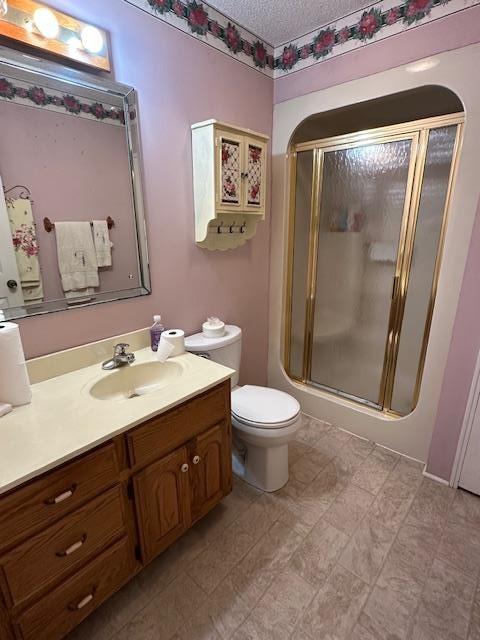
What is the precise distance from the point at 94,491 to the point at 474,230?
1869mm

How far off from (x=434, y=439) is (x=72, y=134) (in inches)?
90.5

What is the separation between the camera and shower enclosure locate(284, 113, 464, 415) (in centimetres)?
176

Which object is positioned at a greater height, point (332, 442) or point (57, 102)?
point (57, 102)

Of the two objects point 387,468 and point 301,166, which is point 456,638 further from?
point 301,166

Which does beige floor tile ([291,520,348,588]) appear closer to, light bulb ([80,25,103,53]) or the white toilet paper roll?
the white toilet paper roll

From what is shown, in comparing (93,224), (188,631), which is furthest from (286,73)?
(188,631)

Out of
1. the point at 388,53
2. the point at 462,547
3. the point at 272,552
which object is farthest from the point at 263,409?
the point at 388,53

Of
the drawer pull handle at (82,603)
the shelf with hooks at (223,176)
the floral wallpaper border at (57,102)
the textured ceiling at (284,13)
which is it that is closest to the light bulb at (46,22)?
the floral wallpaper border at (57,102)

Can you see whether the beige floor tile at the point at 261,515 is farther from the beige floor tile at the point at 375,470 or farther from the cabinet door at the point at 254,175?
the cabinet door at the point at 254,175

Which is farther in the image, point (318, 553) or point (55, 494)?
point (318, 553)

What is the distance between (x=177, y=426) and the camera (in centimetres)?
123

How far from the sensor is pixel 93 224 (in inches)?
55.7

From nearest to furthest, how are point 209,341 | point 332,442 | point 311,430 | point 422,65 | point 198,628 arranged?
1. point 198,628
2. point 422,65
3. point 209,341
4. point 332,442
5. point 311,430

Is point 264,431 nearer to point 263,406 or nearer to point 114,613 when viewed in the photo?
point 263,406
